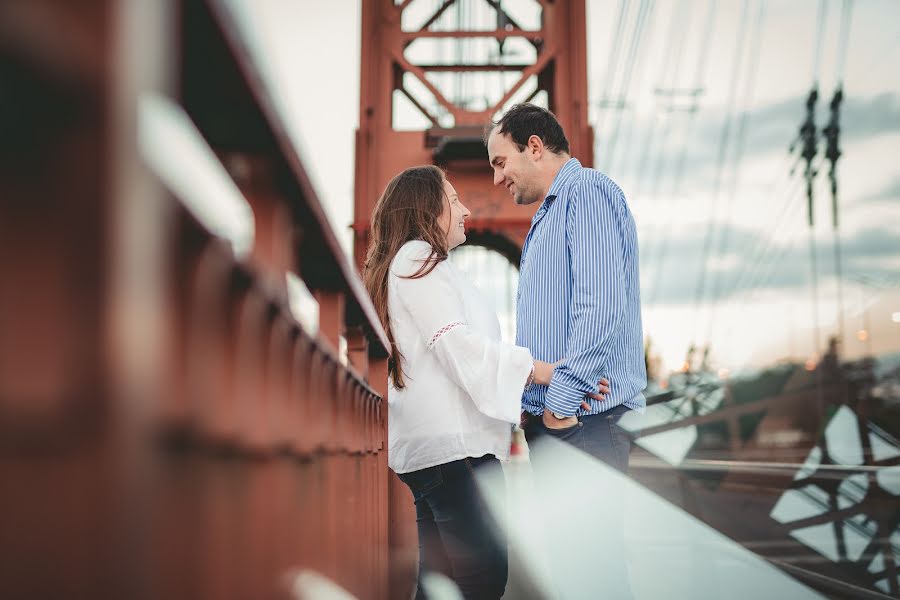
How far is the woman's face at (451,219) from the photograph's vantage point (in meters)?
2.18

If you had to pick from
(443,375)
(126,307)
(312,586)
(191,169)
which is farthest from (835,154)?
(126,307)

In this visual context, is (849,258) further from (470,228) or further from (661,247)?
(470,228)

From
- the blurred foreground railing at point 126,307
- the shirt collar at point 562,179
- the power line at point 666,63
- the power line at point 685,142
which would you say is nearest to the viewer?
the blurred foreground railing at point 126,307

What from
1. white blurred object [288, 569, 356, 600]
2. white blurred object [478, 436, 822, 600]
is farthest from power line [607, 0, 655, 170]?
white blurred object [288, 569, 356, 600]

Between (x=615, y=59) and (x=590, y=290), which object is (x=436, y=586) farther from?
(x=615, y=59)

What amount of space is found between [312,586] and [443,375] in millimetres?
→ 1046

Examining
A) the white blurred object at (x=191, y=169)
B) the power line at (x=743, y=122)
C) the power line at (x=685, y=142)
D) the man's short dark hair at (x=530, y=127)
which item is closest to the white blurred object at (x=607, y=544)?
the man's short dark hair at (x=530, y=127)

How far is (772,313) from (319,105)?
980 cm

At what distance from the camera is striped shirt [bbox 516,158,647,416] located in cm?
206

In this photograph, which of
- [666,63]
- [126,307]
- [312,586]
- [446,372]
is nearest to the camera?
[126,307]

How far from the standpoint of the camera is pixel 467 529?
1947 mm

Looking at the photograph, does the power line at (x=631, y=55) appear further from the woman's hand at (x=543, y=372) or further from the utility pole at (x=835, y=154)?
the woman's hand at (x=543, y=372)

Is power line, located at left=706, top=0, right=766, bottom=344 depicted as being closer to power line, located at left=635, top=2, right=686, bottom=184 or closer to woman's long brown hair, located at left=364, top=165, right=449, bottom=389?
power line, located at left=635, top=2, right=686, bottom=184

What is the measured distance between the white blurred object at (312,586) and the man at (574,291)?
98 centimetres
